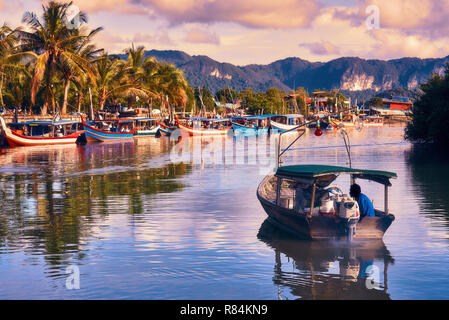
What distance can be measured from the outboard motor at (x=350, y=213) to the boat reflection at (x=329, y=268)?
0.66 meters

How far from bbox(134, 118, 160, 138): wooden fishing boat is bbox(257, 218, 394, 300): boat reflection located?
7555 cm

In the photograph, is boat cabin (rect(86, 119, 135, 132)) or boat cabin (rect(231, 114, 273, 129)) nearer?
boat cabin (rect(86, 119, 135, 132))

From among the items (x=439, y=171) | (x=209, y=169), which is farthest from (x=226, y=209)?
(x=439, y=171)

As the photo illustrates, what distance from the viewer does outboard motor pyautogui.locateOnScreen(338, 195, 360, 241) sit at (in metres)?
16.1

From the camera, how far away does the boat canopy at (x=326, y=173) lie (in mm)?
17531

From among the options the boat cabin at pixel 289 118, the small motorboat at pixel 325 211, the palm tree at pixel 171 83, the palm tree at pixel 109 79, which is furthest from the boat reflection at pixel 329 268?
the boat cabin at pixel 289 118

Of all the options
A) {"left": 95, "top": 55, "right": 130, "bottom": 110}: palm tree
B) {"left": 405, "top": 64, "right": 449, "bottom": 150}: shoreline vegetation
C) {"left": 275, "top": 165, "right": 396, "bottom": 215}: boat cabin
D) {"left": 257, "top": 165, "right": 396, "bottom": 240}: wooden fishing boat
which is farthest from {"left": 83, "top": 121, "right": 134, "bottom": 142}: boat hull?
{"left": 257, "top": 165, "right": 396, "bottom": 240}: wooden fishing boat

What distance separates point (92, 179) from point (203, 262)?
A: 2150 centimetres

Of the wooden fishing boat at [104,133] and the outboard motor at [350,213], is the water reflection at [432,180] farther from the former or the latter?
the wooden fishing boat at [104,133]

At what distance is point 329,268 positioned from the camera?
14992 millimetres

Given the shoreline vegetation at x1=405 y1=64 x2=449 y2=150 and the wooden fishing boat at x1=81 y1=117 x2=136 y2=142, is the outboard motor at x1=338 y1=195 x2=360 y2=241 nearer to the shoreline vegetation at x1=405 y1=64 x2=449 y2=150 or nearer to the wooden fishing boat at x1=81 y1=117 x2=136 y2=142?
the shoreline vegetation at x1=405 y1=64 x2=449 y2=150

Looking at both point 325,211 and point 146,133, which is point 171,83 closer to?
point 146,133

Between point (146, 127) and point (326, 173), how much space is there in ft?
267
